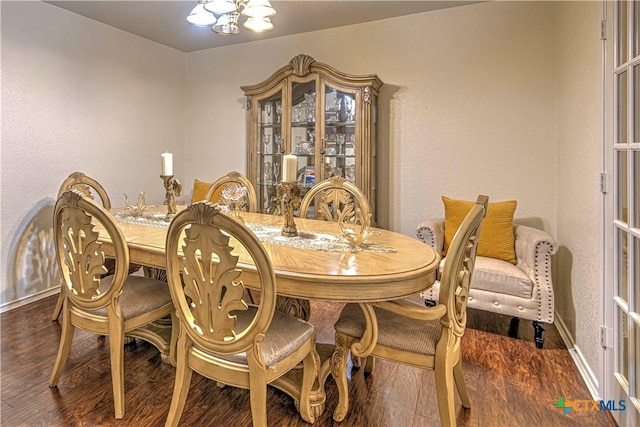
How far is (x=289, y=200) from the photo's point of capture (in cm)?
185

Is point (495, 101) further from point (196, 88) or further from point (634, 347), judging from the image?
point (196, 88)

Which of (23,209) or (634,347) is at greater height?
(23,209)

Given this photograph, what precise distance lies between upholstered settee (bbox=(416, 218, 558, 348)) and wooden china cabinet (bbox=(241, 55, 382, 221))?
1194 mm

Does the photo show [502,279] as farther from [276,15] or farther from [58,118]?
[58,118]

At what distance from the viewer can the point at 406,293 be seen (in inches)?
51.9

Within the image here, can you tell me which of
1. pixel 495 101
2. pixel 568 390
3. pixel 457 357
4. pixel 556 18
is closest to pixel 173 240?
pixel 457 357

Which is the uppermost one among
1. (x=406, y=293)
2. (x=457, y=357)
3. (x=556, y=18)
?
(x=556, y=18)

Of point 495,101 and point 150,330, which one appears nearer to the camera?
point 150,330

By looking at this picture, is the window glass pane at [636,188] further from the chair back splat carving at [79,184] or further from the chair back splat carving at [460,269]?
the chair back splat carving at [79,184]

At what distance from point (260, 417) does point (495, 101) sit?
9.64 ft

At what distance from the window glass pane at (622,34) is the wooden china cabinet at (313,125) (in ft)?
5.74

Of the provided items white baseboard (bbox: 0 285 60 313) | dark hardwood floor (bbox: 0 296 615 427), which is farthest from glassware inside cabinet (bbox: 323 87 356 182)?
white baseboard (bbox: 0 285 60 313)

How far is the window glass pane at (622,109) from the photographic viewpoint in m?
1.58

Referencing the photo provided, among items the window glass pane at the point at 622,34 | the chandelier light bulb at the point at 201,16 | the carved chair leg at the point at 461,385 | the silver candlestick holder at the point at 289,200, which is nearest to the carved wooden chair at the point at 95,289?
the silver candlestick holder at the point at 289,200
